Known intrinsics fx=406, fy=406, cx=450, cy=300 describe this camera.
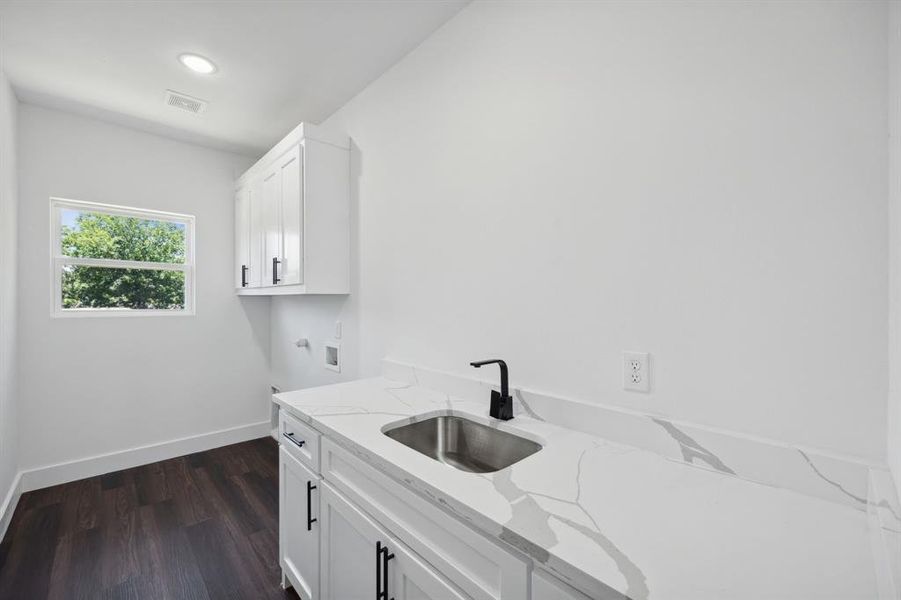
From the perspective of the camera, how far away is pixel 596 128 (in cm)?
132

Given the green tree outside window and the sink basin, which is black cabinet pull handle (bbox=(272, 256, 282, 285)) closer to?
the green tree outside window

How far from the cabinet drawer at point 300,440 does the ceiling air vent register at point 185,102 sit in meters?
2.10

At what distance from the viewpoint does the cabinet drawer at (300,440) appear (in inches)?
59.2

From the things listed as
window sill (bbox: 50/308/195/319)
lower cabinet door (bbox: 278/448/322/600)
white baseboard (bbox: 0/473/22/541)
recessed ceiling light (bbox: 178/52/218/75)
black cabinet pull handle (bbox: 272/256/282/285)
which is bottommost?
white baseboard (bbox: 0/473/22/541)

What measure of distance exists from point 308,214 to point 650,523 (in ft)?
6.99

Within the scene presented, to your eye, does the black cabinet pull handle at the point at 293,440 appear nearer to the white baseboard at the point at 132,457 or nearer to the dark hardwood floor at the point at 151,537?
the dark hardwood floor at the point at 151,537

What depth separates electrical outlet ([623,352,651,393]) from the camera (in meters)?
1.19

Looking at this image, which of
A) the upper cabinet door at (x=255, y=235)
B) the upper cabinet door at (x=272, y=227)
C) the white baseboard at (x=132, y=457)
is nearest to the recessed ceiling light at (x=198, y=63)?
the upper cabinet door at (x=272, y=227)

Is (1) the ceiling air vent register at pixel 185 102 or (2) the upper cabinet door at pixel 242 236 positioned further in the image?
(2) the upper cabinet door at pixel 242 236

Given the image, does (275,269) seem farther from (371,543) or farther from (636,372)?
(636,372)

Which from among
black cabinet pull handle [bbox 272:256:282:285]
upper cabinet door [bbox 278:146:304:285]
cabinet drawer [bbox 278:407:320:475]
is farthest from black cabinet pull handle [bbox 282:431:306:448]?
black cabinet pull handle [bbox 272:256:282:285]

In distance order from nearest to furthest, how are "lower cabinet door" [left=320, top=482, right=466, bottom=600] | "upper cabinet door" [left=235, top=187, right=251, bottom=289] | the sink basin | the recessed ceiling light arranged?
"lower cabinet door" [left=320, top=482, right=466, bottom=600] → the sink basin → the recessed ceiling light → "upper cabinet door" [left=235, top=187, right=251, bottom=289]

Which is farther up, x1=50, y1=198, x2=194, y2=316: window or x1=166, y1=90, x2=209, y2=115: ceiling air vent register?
x1=166, y1=90, x2=209, y2=115: ceiling air vent register

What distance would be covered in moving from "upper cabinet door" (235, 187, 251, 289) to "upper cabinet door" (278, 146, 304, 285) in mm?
756
